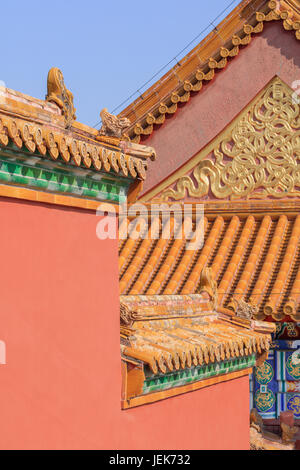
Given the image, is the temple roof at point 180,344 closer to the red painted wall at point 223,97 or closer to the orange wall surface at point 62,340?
the orange wall surface at point 62,340

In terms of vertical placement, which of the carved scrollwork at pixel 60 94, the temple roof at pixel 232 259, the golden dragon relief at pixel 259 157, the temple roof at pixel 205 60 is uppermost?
the temple roof at pixel 205 60

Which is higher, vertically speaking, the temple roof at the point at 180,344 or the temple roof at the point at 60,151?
the temple roof at the point at 60,151

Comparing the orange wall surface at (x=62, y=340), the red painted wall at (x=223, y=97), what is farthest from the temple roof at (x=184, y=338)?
the red painted wall at (x=223, y=97)

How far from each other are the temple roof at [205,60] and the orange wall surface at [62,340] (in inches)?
276

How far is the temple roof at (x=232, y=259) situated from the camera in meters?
10.6

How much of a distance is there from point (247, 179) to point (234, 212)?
47cm

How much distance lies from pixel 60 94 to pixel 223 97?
732cm

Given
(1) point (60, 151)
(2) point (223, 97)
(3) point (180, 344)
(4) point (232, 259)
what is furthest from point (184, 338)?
(2) point (223, 97)

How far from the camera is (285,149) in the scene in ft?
38.5

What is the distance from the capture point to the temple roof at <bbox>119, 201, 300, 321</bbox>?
10.6 metres

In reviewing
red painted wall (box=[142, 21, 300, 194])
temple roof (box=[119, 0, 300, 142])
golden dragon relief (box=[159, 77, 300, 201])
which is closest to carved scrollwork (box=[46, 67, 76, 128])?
golden dragon relief (box=[159, 77, 300, 201])

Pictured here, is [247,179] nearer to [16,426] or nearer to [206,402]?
[206,402]

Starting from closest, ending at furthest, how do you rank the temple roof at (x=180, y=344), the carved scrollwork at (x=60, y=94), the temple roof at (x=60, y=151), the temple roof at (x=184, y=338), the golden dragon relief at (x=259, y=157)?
1. the temple roof at (x=60, y=151)
2. the carved scrollwork at (x=60, y=94)
3. the temple roof at (x=180, y=344)
4. the temple roof at (x=184, y=338)
5. the golden dragon relief at (x=259, y=157)
